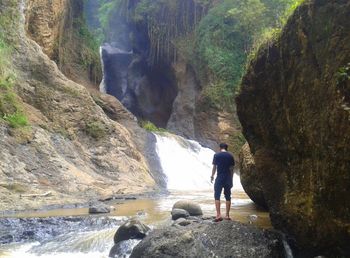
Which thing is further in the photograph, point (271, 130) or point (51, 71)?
point (51, 71)

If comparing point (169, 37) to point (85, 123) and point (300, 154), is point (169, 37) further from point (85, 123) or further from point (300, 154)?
point (300, 154)

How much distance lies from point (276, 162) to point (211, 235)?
2.28 meters

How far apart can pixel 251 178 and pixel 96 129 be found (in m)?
13.0

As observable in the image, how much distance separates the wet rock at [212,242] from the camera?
29.5 feet

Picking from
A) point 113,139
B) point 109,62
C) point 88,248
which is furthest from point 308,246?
point 109,62

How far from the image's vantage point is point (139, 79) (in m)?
50.7

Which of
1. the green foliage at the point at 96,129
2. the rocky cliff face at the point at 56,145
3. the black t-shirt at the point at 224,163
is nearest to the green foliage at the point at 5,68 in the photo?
the rocky cliff face at the point at 56,145

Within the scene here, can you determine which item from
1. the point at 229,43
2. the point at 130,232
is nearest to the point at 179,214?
the point at 130,232

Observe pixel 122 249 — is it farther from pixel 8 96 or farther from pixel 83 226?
pixel 8 96

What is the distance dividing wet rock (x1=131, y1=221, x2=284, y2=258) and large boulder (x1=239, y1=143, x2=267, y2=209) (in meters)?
5.75

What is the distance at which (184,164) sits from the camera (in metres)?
30.6

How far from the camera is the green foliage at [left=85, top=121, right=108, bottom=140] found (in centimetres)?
2623

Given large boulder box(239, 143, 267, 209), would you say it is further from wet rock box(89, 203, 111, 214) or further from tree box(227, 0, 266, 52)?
tree box(227, 0, 266, 52)

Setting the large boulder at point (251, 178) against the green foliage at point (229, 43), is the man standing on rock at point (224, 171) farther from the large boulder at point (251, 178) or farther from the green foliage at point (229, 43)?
the green foliage at point (229, 43)
